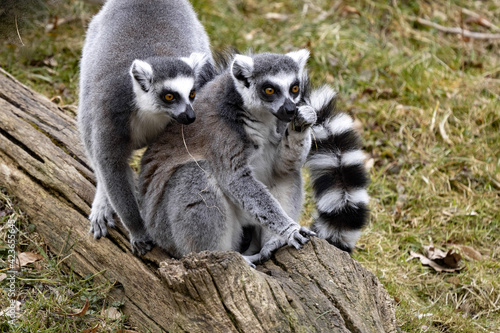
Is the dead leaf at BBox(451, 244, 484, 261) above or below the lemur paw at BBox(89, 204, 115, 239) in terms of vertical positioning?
below

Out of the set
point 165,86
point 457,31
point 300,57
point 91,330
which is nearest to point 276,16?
point 457,31

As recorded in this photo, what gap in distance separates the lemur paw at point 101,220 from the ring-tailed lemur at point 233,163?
0.36 m

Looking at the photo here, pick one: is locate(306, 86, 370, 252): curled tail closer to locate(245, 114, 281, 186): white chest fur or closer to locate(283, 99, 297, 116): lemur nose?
locate(245, 114, 281, 186): white chest fur

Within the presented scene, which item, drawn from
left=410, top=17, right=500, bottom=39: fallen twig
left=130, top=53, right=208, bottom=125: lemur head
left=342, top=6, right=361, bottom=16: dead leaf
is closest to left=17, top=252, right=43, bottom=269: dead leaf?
left=130, top=53, right=208, bottom=125: lemur head

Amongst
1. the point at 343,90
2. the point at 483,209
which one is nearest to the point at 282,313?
the point at 483,209

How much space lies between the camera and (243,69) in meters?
4.36

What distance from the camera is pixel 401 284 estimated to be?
17.6 ft

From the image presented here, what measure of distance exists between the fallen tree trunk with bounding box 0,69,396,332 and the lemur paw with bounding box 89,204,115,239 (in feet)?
0.20

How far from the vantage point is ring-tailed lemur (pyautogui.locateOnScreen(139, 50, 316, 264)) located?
13.8ft

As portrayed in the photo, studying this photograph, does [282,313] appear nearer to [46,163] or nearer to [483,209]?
[46,163]

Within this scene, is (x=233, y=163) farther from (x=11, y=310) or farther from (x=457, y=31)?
(x=457, y=31)

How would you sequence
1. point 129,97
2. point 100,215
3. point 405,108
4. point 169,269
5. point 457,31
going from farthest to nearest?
point 457,31 → point 405,108 → point 100,215 → point 129,97 → point 169,269

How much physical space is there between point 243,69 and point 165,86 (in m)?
0.62

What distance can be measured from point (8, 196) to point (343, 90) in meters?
4.73
